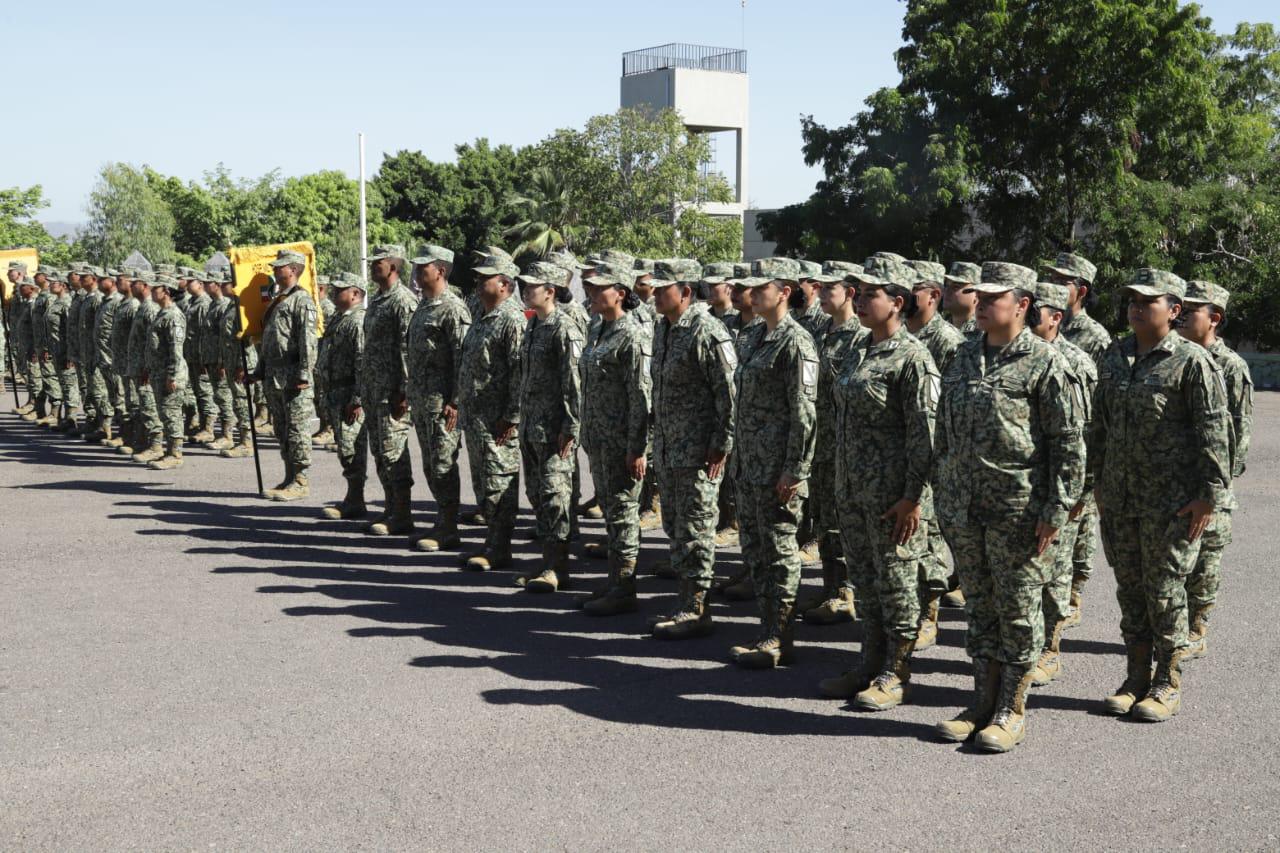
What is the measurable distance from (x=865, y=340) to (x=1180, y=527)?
1.70 meters

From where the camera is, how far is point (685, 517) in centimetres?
713

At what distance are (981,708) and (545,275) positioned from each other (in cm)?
426

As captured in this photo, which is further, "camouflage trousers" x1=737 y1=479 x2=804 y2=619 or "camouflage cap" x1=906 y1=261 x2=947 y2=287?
"camouflage cap" x1=906 y1=261 x2=947 y2=287

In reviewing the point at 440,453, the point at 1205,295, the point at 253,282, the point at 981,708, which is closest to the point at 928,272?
the point at 1205,295

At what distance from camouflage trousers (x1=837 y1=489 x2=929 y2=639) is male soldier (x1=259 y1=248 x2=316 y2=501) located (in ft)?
22.6

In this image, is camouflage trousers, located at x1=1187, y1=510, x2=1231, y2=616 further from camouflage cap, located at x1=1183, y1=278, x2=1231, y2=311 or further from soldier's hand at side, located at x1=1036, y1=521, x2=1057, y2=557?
soldier's hand at side, located at x1=1036, y1=521, x2=1057, y2=557

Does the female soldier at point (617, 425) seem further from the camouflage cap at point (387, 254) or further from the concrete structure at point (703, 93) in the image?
the concrete structure at point (703, 93)

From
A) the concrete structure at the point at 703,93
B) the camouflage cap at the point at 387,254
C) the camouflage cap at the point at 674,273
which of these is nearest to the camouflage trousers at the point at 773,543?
the camouflage cap at the point at 674,273

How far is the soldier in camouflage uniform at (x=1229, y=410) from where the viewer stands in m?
6.22

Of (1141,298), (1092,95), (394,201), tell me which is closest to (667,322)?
(1141,298)

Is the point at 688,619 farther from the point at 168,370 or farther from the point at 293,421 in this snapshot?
the point at 168,370

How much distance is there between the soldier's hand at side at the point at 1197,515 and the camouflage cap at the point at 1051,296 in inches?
42.7

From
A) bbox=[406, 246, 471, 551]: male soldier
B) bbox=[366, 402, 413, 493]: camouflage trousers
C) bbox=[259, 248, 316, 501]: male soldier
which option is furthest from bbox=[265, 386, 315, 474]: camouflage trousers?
bbox=[406, 246, 471, 551]: male soldier

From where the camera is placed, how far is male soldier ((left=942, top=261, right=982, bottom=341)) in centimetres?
710
